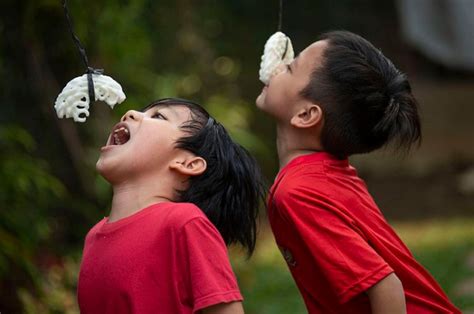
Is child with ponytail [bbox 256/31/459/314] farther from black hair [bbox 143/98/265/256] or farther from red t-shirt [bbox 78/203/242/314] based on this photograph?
red t-shirt [bbox 78/203/242/314]

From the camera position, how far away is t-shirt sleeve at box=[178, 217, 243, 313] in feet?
7.51

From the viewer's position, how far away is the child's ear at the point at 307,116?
2.82 metres

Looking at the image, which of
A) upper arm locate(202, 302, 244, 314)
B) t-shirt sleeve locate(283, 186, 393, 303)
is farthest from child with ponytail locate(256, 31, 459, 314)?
upper arm locate(202, 302, 244, 314)

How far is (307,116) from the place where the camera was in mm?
2838

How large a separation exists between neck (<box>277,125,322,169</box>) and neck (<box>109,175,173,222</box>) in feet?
1.68

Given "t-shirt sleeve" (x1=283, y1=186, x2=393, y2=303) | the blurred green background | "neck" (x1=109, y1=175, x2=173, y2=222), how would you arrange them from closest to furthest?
"neck" (x1=109, y1=175, x2=173, y2=222), "t-shirt sleeve" (x1=283, y1=186, x2=393, y2=303), the blurred green background

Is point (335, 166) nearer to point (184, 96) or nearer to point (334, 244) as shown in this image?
point (334, 244)

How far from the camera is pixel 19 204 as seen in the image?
4148 mm

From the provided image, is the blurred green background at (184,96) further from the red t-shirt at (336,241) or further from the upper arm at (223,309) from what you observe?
the upper arm at (223,309)

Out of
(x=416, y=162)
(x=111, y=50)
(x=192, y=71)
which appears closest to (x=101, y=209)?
(x=111, y=50)

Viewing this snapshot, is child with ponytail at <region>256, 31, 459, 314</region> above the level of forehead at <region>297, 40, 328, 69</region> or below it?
below

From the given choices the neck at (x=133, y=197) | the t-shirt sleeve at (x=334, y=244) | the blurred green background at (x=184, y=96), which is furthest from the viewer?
the blurred green background at (x=184, y=96)

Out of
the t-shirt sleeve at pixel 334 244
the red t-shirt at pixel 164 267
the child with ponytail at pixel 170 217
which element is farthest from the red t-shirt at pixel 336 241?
the red t-shirt at pixel 164 267

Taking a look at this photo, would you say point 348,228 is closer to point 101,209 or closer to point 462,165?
point 101,209
